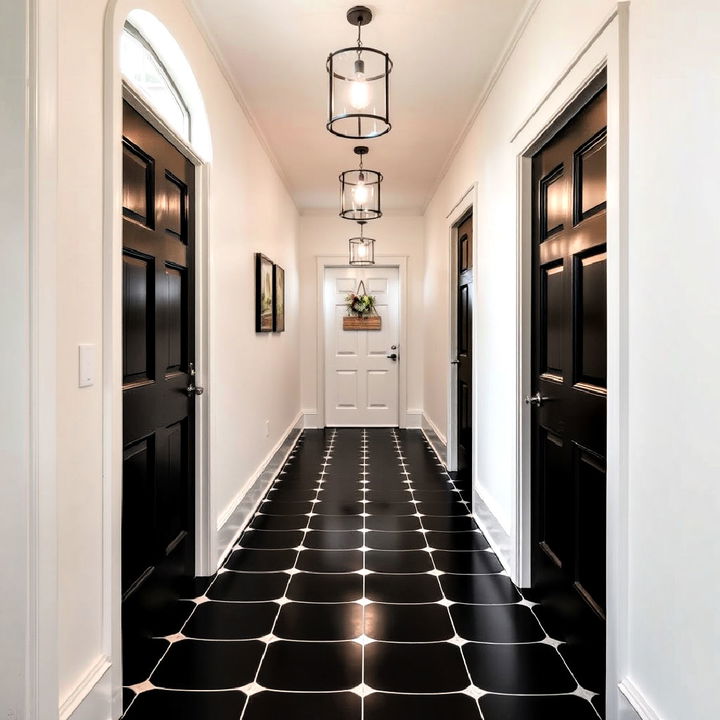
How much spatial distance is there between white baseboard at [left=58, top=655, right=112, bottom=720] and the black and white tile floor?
14cm

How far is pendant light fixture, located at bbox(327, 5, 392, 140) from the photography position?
2.19 metres

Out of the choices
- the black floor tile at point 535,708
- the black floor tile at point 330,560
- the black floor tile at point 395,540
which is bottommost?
the black floor tile at point 535,708

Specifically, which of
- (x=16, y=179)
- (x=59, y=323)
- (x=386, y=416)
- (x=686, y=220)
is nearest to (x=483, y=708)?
(x=686, y=220)

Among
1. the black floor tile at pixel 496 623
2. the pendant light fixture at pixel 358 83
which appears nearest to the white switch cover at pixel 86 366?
the pendant light fixture at pixel 358 83

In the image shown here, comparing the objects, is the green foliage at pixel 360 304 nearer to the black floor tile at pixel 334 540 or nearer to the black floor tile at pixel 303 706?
the black floor tile at pixel 334 540

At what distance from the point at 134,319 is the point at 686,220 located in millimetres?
1652

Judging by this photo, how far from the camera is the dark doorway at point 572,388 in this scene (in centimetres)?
189

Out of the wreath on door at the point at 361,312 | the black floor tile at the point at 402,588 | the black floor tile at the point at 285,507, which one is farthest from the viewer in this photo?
the wreath on door at the point at 361,312

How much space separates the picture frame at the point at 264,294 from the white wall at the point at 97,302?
0.11 m

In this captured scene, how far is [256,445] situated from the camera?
3926mm

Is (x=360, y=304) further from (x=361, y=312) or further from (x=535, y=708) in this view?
(x=535, y=708)

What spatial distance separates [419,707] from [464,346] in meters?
3.09

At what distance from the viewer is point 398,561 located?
2.96 m

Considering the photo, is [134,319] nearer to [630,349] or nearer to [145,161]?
[145,161]
